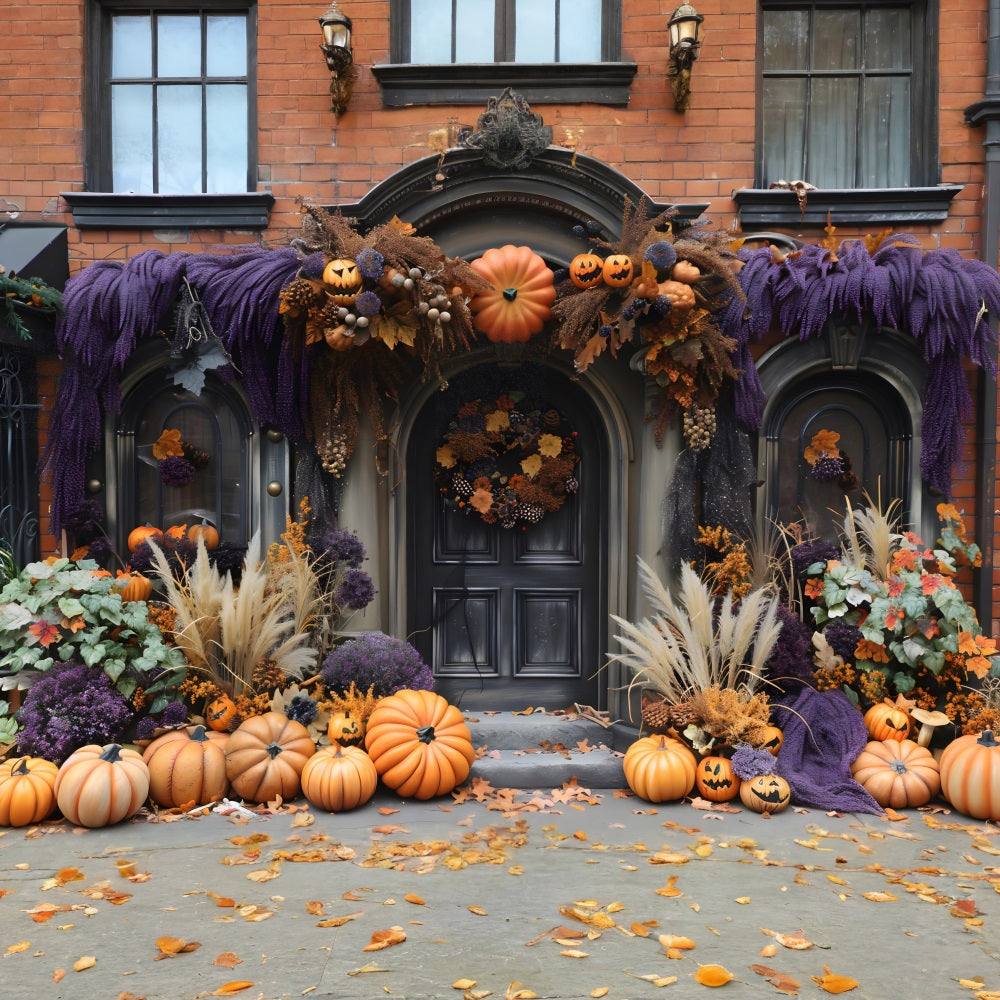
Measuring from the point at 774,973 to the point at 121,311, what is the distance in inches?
202

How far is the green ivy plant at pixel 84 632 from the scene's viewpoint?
511cm

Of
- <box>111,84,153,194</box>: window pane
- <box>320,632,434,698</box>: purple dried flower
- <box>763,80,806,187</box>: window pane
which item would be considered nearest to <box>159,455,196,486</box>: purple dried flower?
<box>320,632,434,698</box>: purple dried flower

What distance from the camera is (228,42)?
6273mm

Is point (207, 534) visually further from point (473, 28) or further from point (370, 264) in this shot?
point (473, 28)

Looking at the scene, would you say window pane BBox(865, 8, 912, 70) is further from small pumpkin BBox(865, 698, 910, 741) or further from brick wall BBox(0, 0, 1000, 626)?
small pumpkin BBox(865, 698, 910, 741)

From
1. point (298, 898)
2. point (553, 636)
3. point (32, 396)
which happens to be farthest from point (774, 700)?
point (32, 396)

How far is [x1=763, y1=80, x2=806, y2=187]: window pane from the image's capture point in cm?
625

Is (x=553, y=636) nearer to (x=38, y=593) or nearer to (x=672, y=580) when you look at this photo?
(x=672, y=580)

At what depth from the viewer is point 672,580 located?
585 cm

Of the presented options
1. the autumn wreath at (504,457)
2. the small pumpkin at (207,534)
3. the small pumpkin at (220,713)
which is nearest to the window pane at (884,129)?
the autumn wreath at (504,457)

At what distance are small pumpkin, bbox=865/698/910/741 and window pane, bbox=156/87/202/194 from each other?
229 inches

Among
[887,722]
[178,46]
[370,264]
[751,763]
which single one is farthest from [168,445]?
[887,722]

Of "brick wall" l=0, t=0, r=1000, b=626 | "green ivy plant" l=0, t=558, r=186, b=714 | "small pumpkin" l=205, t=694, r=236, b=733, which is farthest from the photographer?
"brick wall" l=0, t=0, r=1000, b=626

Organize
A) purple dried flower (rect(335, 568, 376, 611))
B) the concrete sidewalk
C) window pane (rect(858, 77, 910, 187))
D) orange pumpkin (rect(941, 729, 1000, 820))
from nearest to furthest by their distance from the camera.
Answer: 1. the concrete sidewalk
2. orange pumpkin (rect(941, 729, 1000, 820))
3. purple dried flower (rect(335, 568, 376, 611))
4. window pane (rect(858, 77, 910, 187))
